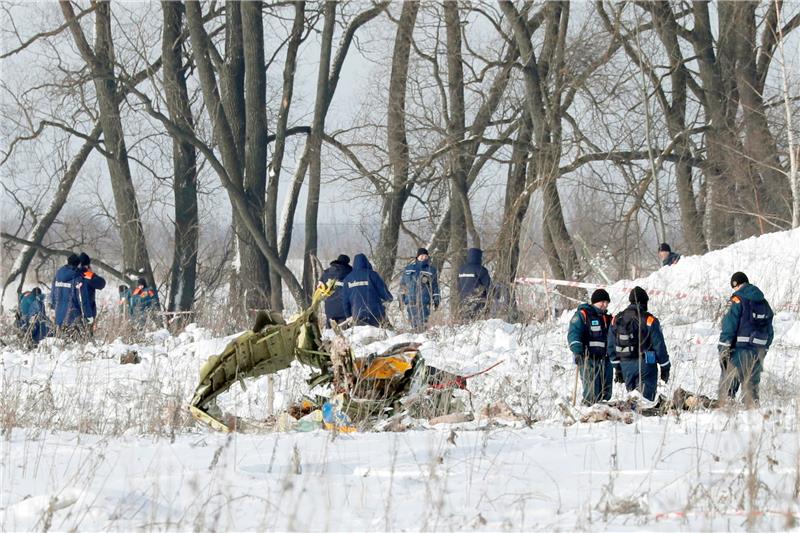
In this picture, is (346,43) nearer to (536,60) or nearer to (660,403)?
(536,60)

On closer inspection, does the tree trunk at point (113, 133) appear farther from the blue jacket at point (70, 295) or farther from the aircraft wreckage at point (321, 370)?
the aircraft wreckage at point (321, 370)

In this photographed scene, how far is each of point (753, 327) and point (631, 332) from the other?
4.35ft

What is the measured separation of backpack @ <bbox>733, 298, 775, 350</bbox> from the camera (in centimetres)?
1141

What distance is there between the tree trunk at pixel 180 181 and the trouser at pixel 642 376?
16515 millimetres

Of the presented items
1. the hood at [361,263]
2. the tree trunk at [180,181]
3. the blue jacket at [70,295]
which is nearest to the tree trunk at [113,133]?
the tree trunk at [180,181]

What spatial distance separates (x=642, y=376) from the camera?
11.1m

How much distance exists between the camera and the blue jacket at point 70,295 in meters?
18.5

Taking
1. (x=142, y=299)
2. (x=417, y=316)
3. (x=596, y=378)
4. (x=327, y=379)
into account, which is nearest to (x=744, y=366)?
(x=596, y=378)

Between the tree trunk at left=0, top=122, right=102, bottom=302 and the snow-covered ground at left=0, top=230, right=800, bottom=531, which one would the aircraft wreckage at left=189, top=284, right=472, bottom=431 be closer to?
the snow-covered ground at left=0, top=230, right=800, bottom=531

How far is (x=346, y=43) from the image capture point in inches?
1016

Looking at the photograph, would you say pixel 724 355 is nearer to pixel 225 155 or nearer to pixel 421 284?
pixel 421 284

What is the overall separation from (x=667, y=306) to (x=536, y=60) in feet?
30.6

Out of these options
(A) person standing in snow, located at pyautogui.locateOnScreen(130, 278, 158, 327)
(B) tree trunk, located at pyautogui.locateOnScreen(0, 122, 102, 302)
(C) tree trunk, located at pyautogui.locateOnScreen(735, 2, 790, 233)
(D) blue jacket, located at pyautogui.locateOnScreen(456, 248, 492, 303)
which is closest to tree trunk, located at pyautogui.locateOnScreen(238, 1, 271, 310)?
(A) person standing in snow, located at pyautogui.locateOnScreen(130, 278, 158, 327)

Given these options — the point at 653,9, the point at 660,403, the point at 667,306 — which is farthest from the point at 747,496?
the point at 653,9
